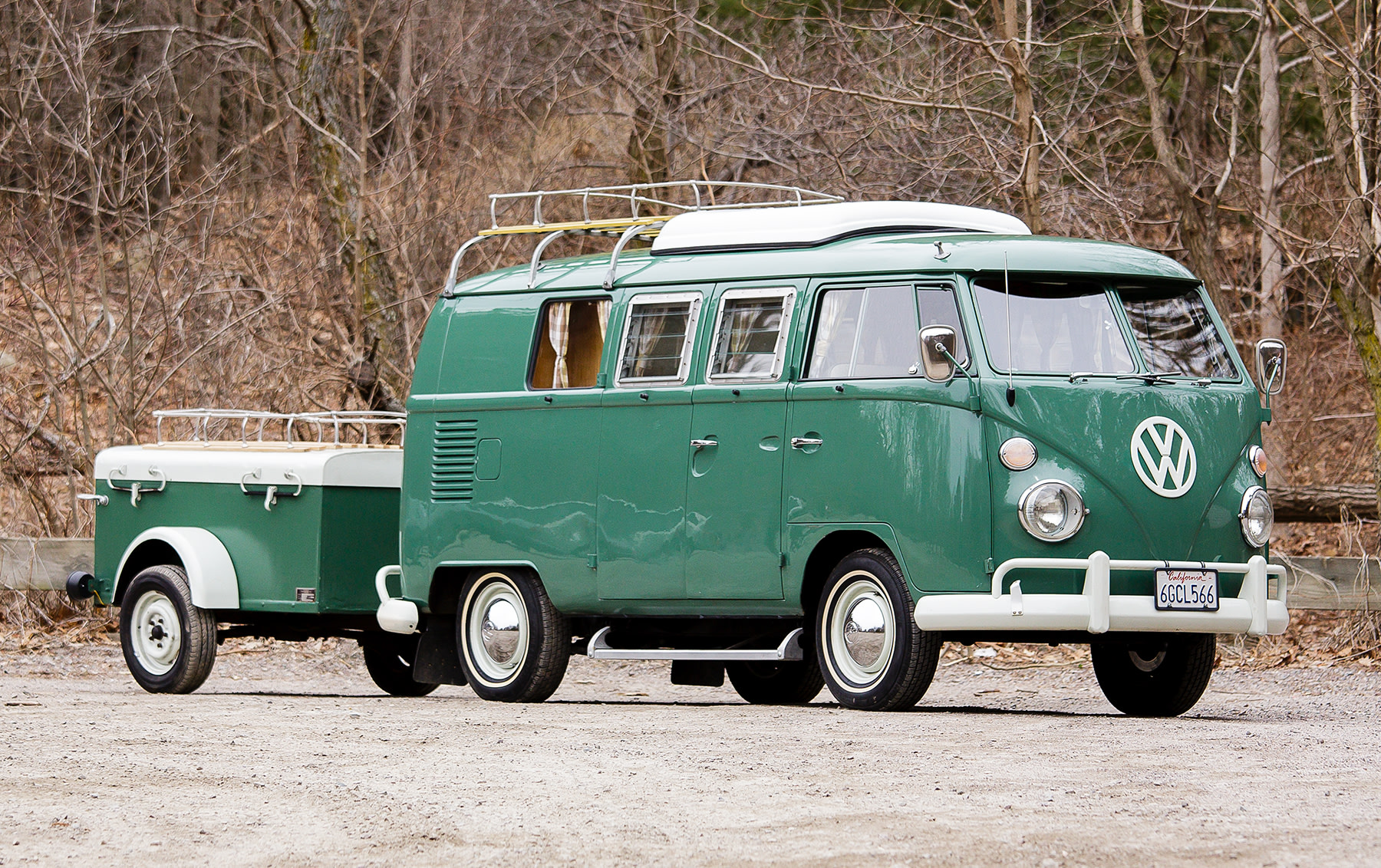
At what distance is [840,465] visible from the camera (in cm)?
1091

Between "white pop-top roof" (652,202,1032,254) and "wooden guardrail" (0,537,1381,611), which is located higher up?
"white pop-top roof" (652,202,1032,254)

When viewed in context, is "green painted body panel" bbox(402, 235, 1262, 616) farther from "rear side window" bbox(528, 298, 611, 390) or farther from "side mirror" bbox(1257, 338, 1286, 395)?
"side mirror" bbox(1257, 338, 1286, 395)

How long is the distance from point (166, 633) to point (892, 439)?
521cm

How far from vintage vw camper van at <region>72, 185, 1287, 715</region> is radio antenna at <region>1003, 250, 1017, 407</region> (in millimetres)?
15

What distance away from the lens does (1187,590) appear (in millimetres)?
10477

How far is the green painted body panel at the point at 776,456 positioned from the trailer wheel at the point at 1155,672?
67 centimetres

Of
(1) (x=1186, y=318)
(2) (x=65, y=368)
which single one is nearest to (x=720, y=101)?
(2) (x=65, y=368)

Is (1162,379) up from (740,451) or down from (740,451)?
up

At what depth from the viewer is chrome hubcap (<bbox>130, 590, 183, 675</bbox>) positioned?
1338 cm

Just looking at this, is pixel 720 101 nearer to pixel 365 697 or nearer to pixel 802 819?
pixel 365 697

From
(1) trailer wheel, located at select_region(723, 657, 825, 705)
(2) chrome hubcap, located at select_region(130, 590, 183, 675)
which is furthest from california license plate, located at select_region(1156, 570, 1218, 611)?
(2) chrome hubcap, located at select_region(130, 590, 183, 675)

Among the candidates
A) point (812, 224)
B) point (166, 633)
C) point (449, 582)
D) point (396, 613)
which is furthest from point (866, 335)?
point (166, 633)

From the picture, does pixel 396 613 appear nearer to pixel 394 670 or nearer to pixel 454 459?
pixel 454 459

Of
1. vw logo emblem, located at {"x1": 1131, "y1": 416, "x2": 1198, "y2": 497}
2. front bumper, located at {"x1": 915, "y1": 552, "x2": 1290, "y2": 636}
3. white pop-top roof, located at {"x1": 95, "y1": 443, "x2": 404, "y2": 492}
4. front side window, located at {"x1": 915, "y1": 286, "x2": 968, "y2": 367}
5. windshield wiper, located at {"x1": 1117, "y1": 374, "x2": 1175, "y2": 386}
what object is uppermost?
front side window, located at {"x1": 915, "y1": 286, "x2": 968, "y2": 367}
